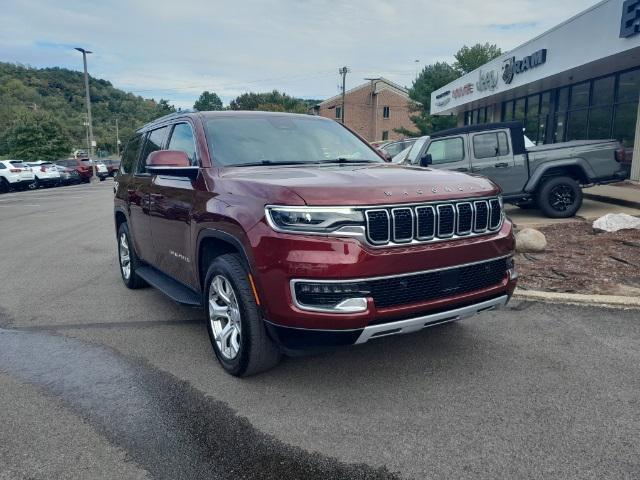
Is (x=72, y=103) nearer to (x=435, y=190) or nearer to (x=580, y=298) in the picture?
(x=580, y=298)

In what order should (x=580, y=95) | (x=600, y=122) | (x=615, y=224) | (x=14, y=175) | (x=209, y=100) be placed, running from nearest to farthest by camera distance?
1. (x=615, y=224)
2. (x=600, y=122)
3. (x=580, y=95)
4. (x=14, y=175)
5. (x=209, y=100)

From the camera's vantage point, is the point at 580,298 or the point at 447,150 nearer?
the point at 580,298

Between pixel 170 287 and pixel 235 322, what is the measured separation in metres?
1.26

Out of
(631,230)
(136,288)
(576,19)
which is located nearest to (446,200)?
(136,288)

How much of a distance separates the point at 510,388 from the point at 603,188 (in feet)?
39.3

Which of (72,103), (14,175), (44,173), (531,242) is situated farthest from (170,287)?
(72,103)

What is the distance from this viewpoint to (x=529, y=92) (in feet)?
69.0

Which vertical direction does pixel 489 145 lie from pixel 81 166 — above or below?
above

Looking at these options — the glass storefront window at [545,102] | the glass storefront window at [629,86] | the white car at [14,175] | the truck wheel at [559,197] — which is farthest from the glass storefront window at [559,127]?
the white car at [14,175]

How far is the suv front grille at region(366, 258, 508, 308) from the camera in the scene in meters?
2.98

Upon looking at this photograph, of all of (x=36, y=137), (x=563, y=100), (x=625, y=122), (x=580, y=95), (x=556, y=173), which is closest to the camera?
(x=556, y=173)

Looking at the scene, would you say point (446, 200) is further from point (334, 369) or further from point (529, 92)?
point (529, 92)

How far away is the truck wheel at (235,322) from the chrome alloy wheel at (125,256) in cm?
262

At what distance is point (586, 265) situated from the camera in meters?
6.05
